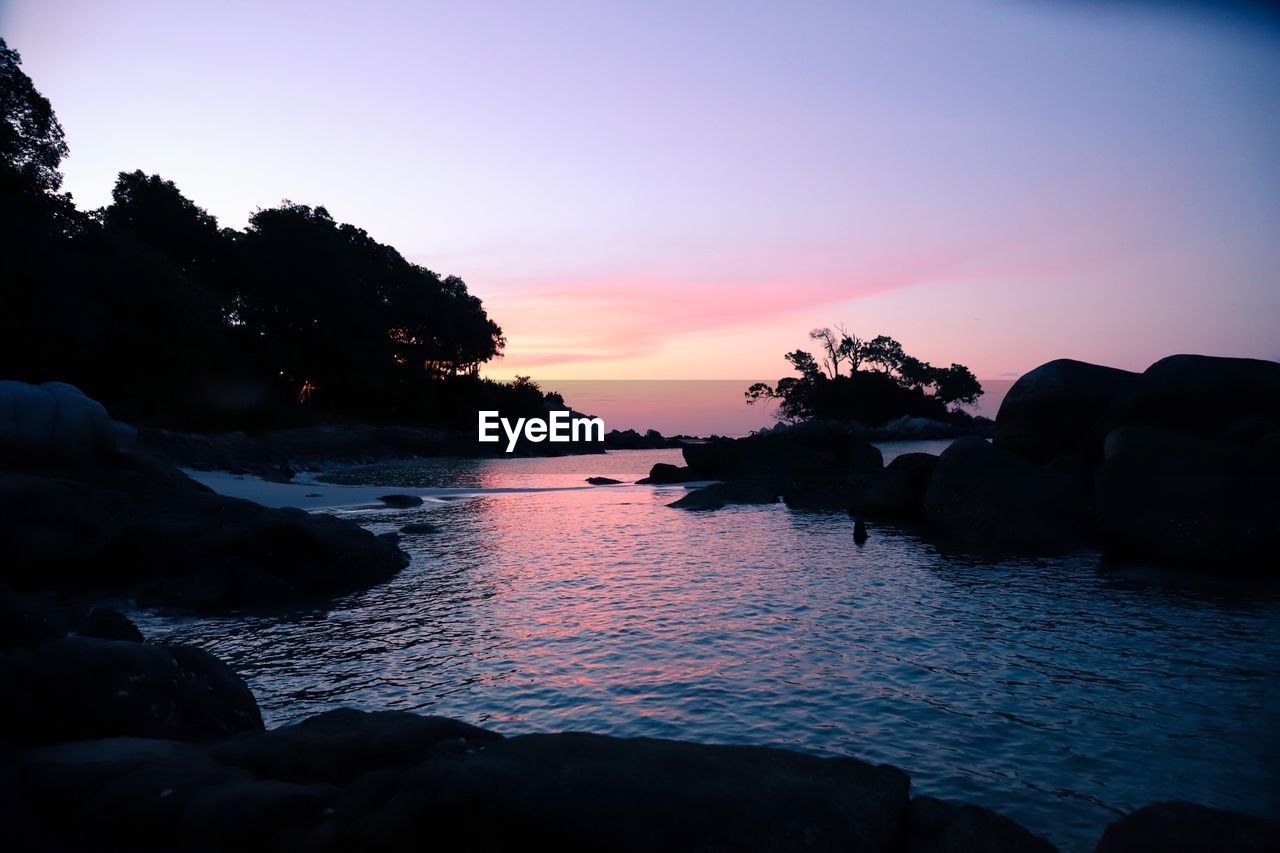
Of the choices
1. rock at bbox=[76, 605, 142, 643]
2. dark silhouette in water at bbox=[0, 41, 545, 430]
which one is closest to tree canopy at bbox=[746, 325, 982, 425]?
dark silhouette in water at bbox=[0, 41, 545, 430]

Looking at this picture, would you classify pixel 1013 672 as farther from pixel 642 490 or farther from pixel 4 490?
pixel 642 490

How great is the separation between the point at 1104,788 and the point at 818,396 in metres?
98.4

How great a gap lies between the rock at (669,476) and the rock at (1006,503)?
20.1 meters

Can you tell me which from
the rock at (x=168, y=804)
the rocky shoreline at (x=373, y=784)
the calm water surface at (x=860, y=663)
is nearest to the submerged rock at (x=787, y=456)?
the calm water surface at (x=860, y=663)

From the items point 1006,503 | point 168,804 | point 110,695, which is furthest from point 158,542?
point 1006,503

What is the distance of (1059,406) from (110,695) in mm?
22982

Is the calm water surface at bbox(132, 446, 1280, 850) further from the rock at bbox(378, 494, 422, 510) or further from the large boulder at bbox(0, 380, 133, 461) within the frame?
the rock at bbox(378, 494, 422, 510)

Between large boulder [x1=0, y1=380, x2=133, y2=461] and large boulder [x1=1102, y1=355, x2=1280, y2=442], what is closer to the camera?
large boulder [x1=0, y1=380, x2=133, y2=461]

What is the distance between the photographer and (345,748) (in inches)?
195

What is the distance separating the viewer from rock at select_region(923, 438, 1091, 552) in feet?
55.1

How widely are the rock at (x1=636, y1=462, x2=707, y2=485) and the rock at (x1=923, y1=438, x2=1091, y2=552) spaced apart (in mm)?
20052

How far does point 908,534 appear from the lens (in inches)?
772

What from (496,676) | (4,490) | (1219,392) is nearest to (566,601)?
(496,676)

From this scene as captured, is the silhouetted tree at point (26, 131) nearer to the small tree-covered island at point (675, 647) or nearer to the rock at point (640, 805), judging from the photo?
the small tree-covered island at point (675, 647)
